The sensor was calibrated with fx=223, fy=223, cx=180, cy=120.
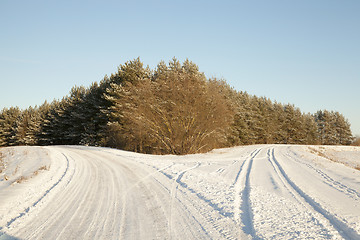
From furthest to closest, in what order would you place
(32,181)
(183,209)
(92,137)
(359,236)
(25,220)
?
1. (92,137)
2. (32,181)
3. (183,209)
4. (25,220)
5. (359,236)

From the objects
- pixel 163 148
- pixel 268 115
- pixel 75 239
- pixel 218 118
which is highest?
pixel 268 115

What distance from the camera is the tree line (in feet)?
72.1

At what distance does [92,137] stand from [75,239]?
35117mm

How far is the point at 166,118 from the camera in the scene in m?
22.1

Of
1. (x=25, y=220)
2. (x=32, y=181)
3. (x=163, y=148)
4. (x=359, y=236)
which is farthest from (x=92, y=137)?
(x=359, y=236)

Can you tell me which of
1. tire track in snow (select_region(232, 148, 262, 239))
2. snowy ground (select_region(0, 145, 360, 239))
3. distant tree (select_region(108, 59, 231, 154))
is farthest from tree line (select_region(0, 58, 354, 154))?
tire track in snow (select_region(232, 148, 262, 239))

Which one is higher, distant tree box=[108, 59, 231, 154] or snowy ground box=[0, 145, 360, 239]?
distant tree box=[108, 59, 231, 154]

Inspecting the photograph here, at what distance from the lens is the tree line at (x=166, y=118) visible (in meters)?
22.0

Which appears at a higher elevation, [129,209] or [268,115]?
[268,115]

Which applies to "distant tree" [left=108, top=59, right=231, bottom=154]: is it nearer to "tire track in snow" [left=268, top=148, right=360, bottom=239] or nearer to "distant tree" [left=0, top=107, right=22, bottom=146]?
"tire track in snow" [left=268, top=148, right=360, bottom=239]

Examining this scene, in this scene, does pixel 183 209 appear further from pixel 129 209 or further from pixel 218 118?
pixel 218 118

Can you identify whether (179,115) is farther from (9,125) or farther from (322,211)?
(9,125)

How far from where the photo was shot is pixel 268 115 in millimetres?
54531

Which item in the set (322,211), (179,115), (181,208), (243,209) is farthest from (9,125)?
(322,211)
